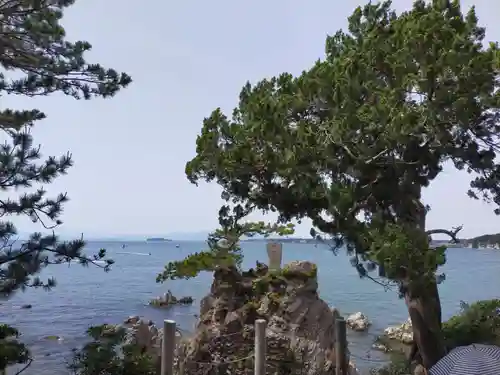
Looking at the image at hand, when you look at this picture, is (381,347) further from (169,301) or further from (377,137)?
(169,301)

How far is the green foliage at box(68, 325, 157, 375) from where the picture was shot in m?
5.20

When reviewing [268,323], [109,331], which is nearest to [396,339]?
[268,323]

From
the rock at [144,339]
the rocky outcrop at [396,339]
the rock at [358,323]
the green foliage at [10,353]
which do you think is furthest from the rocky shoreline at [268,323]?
the rock at [358,323]

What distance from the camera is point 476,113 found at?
548cm

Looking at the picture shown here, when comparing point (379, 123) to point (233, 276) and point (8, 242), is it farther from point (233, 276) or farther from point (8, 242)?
point (8, 242)

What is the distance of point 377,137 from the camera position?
5910 millimetres

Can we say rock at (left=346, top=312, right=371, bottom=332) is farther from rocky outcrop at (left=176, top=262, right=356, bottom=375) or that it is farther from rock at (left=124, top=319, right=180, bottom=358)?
rocky outcrop at (left=176, top=262, right=356, bottom=375)

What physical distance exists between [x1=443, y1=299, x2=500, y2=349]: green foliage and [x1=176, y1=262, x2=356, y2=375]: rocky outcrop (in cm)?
210

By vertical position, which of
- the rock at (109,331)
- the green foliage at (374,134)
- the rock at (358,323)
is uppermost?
the green foliage at (374,134)

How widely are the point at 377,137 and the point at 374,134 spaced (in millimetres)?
54

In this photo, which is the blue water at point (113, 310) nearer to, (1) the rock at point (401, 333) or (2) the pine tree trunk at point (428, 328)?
(1) the rock at point (401, 333)

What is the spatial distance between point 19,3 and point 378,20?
5056mm

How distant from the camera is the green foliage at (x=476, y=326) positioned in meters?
7.43

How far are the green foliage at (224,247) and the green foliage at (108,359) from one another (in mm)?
1741
